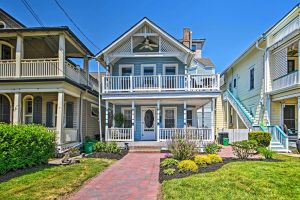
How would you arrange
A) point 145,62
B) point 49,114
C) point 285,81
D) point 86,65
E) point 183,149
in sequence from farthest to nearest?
point 86,65
point 145,62
point 49,114
point 285,81
point 183,149

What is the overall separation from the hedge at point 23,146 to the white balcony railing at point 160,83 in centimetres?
698

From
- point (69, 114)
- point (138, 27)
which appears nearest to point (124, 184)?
point (69, 114)

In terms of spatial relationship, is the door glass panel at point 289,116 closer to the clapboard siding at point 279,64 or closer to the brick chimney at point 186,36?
the clapboard siding at point 279,64

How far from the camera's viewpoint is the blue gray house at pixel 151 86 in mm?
17625

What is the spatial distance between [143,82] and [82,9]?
7294 millimetres

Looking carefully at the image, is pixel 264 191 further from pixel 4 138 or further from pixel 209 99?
pixel 209 99

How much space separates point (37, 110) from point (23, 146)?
8478mm

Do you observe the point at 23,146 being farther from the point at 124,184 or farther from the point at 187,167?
the point at 187,167

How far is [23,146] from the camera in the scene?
9.97m

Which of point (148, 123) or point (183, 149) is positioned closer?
point (183, 149)

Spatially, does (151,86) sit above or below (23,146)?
above

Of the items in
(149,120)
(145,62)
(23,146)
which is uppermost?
(145,62)

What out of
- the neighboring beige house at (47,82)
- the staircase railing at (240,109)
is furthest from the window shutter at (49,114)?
the staircase railing at (240,109)

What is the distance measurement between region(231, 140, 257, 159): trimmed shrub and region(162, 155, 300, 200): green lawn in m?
2.51
